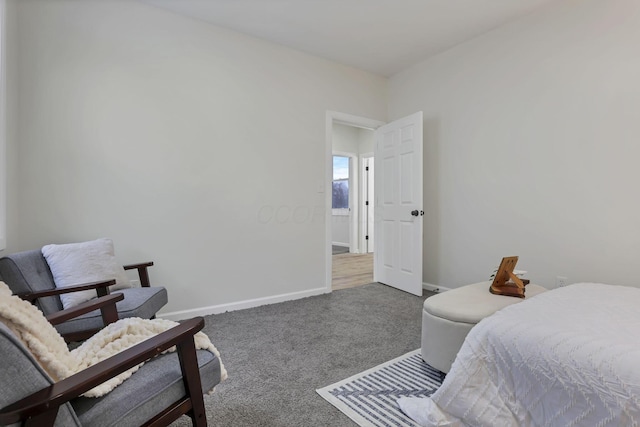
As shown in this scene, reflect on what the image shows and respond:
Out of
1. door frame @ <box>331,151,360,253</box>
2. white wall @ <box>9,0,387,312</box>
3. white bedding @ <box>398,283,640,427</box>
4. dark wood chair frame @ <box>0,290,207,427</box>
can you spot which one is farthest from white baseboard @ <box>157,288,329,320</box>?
door frame @ <box>331,151,360,253</box>

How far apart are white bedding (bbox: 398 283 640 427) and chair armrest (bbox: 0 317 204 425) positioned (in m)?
1.13

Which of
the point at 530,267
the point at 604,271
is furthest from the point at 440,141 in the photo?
the point at 604,271

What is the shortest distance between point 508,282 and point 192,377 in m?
1.87

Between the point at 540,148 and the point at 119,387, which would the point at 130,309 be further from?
the point at 540,148

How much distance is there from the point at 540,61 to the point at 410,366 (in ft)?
9.07

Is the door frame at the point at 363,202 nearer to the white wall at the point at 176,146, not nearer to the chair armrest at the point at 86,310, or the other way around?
the white wall at the point at 176,146

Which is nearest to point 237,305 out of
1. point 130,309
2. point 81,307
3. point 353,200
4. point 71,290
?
point 130,309

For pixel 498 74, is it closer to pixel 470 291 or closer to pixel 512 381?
pixel 470 291

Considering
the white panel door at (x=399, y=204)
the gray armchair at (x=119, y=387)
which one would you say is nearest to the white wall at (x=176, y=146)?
the white panel door at (x=399, y=204)

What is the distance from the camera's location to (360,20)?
2773 mm

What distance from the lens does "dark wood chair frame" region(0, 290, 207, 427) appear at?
69cm

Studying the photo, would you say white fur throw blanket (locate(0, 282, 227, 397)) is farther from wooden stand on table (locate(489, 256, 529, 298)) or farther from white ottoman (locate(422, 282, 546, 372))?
wooden stand on table (locate(489, 256, 529, 298))

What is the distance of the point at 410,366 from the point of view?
6.09 feet

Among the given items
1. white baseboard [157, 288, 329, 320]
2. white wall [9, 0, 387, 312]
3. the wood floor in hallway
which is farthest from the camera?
the wood floor in hallway
